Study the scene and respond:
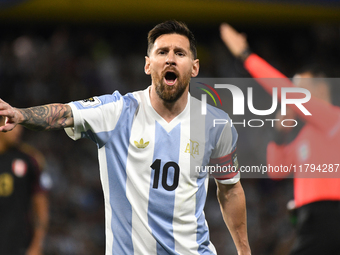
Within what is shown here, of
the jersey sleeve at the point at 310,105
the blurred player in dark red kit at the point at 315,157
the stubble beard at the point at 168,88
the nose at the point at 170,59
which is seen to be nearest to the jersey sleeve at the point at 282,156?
the blurred player in dark red kit at the point at 315,157

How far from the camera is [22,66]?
8156mm

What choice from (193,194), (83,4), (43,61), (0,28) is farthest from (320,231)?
(0,28)

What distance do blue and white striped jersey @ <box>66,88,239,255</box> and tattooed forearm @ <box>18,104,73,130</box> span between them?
5cm

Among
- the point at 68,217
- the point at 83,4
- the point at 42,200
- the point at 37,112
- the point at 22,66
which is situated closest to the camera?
the point at 37,112

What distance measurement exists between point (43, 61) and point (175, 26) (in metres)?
6.16

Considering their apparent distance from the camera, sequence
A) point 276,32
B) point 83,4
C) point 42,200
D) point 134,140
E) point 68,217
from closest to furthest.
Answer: point 134,140, point 42,200, point 68,217, point 83,4, point 276,32

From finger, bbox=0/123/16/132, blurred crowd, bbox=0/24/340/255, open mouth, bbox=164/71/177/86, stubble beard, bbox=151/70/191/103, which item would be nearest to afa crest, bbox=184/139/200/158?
stubble beard, bbox=151/70/191/103

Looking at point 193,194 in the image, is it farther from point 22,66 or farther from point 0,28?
point 0,28

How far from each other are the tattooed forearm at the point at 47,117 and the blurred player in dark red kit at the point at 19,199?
2351 millimetres

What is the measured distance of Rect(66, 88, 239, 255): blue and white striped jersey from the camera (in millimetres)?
2318

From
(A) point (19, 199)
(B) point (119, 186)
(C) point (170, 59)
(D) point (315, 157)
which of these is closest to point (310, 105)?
(D) point (315, 157)

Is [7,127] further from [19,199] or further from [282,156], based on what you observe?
[19,199]

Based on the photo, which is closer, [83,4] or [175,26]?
[175,26]

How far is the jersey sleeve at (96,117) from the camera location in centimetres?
225
